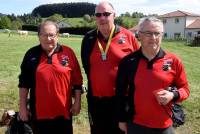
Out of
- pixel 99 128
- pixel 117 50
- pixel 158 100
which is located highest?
pixel 117 50

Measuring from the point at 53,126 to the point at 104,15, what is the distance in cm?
147

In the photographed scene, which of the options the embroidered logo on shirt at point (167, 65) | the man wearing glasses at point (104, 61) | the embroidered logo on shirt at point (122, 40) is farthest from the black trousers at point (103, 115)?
the embroidered logo on shirt at point (167, 65)

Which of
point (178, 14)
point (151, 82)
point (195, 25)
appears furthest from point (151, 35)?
point (178, 14)

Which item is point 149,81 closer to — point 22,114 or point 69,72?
point 69,72

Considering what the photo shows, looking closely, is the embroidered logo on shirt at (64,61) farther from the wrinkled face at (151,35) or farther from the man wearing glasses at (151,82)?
the wrinkled face at (151,35)

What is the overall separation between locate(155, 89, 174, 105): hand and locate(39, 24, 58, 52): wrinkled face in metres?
1.47

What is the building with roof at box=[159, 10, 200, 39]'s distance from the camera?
3531 inches

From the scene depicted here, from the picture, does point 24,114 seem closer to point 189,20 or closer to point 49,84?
point 49,84

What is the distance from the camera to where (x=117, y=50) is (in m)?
5.36

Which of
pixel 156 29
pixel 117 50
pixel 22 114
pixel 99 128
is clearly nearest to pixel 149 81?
pixel 156 29

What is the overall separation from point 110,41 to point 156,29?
1077 mm

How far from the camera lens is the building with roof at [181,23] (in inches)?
3531

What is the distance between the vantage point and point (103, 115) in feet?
18.2

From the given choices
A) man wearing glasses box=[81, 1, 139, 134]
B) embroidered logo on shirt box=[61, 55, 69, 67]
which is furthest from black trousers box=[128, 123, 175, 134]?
embroidered logo on shirt box=[61, 55, 69, 67]
